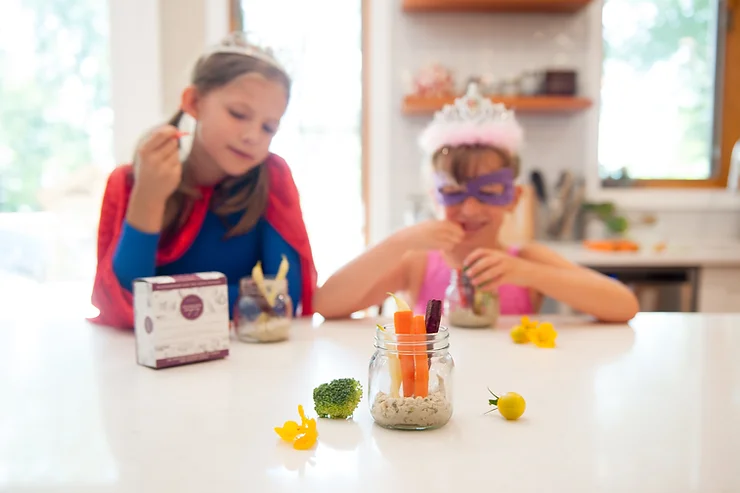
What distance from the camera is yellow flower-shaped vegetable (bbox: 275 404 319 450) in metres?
0.65

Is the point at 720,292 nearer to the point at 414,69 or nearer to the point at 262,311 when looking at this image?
the point at 414,69

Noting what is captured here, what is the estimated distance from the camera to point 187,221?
1324 millimetres

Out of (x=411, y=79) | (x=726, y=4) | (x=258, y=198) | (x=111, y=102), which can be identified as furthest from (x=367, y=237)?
(x=726, y=4)

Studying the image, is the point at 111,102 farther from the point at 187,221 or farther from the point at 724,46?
the point at 724,46

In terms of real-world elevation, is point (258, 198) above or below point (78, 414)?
above

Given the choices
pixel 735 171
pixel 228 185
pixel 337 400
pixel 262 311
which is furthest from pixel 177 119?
pixel 735 171

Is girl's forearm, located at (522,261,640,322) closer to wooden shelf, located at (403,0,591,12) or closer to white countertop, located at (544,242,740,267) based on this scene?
white countertop, located at (544,242,740,267)

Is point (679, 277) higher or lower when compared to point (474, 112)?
lower

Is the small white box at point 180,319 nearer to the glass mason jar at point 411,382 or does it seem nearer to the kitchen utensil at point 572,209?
the glass mason jar at point 411,382

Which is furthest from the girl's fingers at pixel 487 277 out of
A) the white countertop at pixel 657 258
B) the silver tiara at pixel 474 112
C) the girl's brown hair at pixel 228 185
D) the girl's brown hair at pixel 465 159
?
the white countertop at pixel 657 258

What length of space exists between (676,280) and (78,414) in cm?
231

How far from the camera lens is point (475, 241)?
1488 millimetres

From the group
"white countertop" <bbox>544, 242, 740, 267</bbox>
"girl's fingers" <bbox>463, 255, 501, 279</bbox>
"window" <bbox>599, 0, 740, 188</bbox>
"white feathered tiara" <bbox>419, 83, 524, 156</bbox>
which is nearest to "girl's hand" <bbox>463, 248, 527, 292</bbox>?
"girl's fingers" <bbox>463, 255, 501, 279</bbox>

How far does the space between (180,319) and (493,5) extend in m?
2.29
